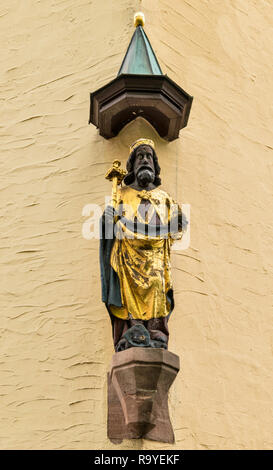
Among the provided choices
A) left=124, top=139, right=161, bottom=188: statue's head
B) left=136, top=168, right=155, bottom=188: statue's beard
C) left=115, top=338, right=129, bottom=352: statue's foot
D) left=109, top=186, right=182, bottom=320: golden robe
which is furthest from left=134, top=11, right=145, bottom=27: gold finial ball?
left=115, top=338, right=129, bottom=352: statue's foot

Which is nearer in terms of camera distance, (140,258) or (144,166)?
(140,258)

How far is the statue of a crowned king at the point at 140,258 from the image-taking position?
3965 mm

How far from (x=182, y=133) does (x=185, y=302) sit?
1100mm

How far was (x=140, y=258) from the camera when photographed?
404 centimetres

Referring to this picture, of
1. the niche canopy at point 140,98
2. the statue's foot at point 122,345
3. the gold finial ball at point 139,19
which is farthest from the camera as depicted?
the gold finial ball at point 139,19

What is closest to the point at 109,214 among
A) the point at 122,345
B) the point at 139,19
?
the point at 122,345

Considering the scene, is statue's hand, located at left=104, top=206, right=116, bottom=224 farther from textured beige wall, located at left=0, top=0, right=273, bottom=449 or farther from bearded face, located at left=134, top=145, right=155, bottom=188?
textured beige wall, located at left=0, top=0, right=273, bottom=449

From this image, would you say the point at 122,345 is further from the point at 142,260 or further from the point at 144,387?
the point at 142,260

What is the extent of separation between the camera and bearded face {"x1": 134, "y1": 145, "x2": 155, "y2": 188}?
425 centimetres

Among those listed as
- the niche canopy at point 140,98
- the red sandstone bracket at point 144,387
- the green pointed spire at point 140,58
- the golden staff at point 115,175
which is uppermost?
the green pointed spire at point 140,58

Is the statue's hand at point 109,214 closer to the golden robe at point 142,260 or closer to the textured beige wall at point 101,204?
the golden robe at point 142,260

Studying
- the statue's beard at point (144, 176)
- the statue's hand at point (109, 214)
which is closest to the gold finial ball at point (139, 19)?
the statue's beard at point (144, 176)

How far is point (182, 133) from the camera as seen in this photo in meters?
5.01

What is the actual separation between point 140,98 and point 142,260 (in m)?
1.04
